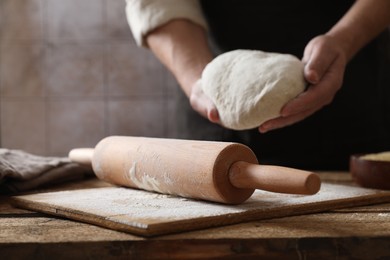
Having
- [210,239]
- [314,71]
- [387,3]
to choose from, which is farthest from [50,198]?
[387,3]

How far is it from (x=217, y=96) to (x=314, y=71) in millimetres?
204

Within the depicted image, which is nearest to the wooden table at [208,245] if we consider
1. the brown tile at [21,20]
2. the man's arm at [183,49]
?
the man's arm at [183,49]

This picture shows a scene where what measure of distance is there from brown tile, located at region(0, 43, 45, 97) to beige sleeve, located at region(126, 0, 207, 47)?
157cm

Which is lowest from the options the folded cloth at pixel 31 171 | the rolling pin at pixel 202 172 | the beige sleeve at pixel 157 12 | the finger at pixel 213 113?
the folded cloth at pixel 31 171

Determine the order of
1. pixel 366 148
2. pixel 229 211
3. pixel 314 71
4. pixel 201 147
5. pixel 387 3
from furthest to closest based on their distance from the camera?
pixel 366 148 < pixel 387 3 < pixel 314 71 < pixel 201 147 < pixel 229 211

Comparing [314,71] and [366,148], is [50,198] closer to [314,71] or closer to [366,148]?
[314,71]

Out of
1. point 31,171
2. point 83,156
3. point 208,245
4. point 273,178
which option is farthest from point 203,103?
point 208,245

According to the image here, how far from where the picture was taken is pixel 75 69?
122 inches

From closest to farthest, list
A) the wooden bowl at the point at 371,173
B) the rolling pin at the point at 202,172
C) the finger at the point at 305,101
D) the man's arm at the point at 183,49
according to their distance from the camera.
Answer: the rolling pin at the point at 202,172, the wooden bowl at the point at 371,173, the finger at the point at 305,101, the man's arm at the point at 183,49

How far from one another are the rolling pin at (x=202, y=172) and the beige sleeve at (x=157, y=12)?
1.77 feet

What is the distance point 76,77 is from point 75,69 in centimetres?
4

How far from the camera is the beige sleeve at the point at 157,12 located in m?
1.59

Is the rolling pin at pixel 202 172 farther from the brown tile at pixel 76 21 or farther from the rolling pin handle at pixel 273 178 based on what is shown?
Result: the brown tile at pixel 76 21

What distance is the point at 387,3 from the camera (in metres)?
1.50
